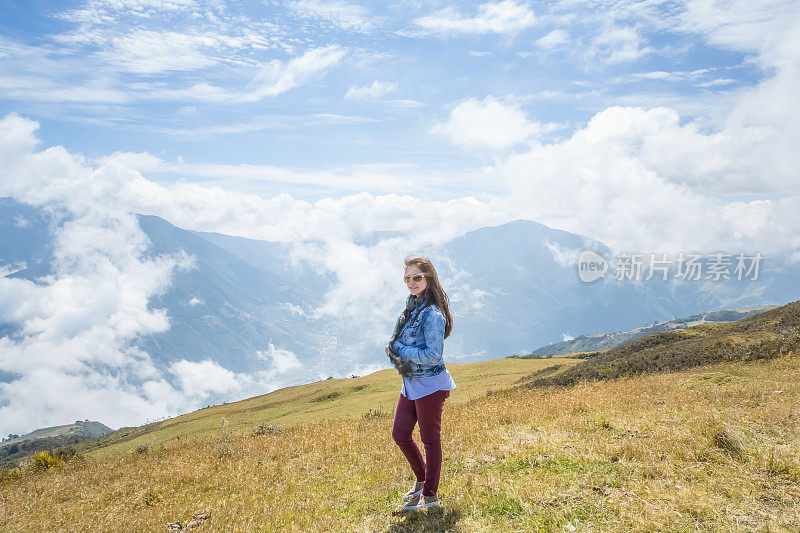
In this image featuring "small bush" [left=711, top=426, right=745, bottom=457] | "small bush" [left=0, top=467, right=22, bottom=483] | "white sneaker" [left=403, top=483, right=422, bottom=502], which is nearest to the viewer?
"white sneaker" [left=403, top=483, right=422, bottom=502]

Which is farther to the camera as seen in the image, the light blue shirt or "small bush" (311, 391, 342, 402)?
"small bush" (311, 391, 342, 402)

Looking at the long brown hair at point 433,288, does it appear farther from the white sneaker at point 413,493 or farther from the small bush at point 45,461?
the small bush at point 45,461

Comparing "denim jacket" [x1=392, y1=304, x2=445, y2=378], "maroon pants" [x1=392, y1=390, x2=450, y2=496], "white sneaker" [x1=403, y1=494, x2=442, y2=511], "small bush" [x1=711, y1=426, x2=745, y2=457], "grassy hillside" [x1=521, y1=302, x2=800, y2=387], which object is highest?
"denim jacket" [x1=392, y1=304, x2=445, y2=378]

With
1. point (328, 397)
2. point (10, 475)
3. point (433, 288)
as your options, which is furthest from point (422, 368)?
point (328, 397)

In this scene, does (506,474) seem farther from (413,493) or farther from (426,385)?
(426,385)

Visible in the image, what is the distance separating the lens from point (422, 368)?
581 centimetres

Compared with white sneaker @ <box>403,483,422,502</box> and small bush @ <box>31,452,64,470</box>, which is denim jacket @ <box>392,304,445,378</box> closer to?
white sneaker @ <box>403,483,422,502</box>

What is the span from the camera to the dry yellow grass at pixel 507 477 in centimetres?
554

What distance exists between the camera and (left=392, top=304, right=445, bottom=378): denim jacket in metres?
5.66

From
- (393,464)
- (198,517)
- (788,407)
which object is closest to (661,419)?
(788,407)

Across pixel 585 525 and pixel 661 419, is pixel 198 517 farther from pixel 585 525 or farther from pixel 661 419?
pixel 661 419

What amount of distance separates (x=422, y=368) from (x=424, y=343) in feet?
1.07

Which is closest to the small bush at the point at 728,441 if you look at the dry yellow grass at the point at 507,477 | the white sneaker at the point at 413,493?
the dry yellow grass at the point at 507,477

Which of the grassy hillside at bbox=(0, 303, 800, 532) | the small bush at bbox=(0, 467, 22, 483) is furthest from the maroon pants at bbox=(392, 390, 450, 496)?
the small bush at bbox=(0, 467, 22, 483)
